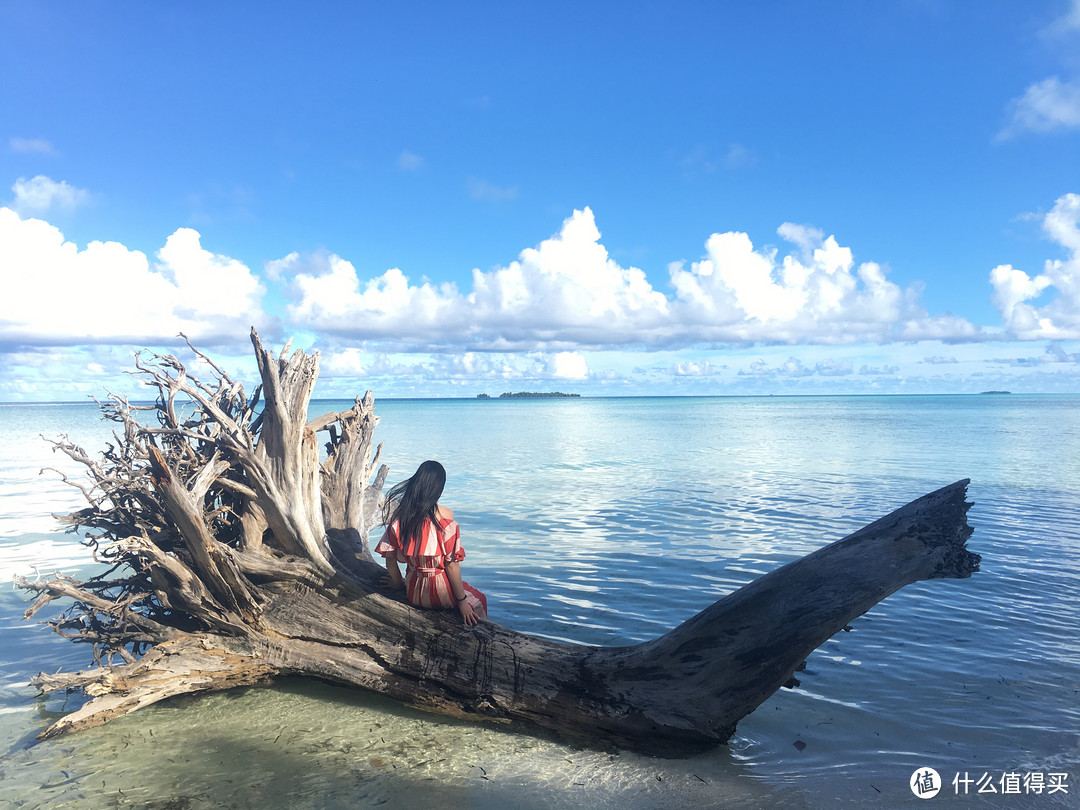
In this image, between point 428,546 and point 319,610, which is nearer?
point 428,546

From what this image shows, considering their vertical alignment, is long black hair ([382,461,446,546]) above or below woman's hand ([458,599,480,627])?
above

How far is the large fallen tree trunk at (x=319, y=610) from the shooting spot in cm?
550

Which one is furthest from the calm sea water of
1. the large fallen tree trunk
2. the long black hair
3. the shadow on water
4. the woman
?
the long black hair

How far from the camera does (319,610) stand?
6586mm

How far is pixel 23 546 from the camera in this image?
13.0 meters

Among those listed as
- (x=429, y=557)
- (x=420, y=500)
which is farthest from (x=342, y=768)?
(x=420, y=500)

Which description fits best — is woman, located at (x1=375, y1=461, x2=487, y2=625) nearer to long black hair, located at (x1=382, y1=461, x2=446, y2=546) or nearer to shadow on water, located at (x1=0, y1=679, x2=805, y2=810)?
long black hair, located at (x1=382, y1=461, x2=446, y2=546)

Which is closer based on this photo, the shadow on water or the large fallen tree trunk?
the shadow on water

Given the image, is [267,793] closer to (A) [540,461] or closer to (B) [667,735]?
(B) [667,735]

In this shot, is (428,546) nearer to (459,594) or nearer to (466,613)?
(459,594)

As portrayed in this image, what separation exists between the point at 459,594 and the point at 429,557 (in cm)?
45

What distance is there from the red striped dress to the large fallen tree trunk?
18 cm

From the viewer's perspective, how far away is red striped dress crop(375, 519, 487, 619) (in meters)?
6.12

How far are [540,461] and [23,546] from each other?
1882 cm
